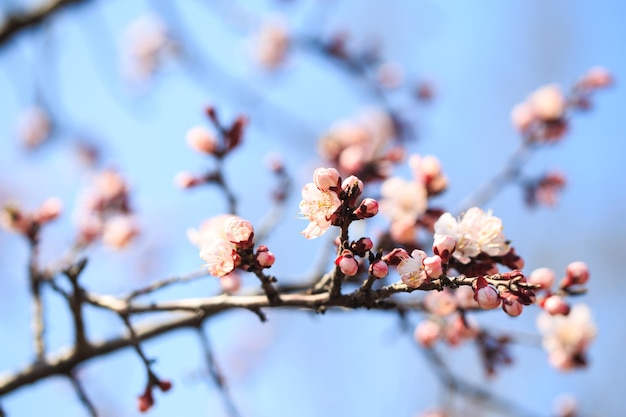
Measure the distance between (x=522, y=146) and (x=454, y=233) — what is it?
152cm

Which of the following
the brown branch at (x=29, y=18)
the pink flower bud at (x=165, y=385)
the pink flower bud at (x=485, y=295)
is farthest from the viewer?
the brown branch at (x=29, y=18)

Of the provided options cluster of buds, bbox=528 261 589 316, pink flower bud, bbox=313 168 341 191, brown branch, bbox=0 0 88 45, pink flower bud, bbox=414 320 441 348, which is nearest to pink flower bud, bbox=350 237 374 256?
pink flower bud, bbox=313 168 341 191

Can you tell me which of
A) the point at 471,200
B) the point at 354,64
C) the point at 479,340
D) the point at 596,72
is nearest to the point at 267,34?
the point at 354,64

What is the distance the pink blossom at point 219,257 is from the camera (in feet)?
4.29

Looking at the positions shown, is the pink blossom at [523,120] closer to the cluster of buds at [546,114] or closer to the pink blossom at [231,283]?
the cluster of buds at [546,114]

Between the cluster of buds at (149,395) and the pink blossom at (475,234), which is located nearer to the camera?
the pink blossom at (475,234)

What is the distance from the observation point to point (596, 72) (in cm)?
302

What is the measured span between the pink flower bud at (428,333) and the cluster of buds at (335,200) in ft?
3.40

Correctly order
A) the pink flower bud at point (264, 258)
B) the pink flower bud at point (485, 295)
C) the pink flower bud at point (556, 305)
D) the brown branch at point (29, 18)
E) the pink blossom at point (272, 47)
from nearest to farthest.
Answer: the pink flower bud at point (485, 295)
the pink flower bud at point (264, 258)
the pink flower bud at point (556, 305)
the brown branch at point (29, 18)
the pink blossom at point (272, 47)

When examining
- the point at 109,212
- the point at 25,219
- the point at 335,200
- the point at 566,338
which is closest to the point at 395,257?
the point at 335,200

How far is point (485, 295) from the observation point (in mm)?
1162

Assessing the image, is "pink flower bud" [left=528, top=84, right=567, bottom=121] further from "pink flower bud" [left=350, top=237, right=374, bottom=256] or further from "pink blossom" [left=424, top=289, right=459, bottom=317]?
"pink flower bud" [left=350, top=237, right=374, bottom=256]

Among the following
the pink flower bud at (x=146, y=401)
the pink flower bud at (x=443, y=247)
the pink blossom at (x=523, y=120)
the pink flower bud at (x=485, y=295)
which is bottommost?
the pink flower bud at (x=146, y=401)

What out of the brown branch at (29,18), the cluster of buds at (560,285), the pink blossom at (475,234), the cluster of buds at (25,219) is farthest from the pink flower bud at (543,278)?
the brown branch at (29,18)
